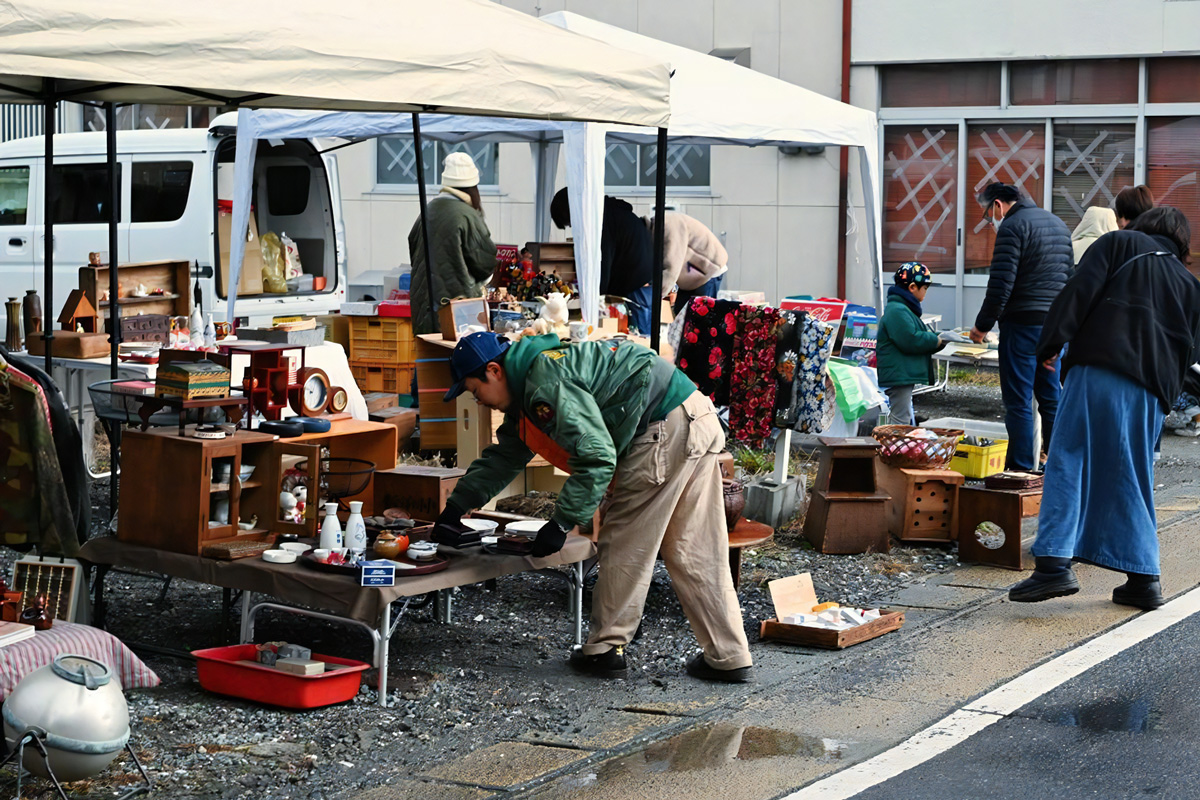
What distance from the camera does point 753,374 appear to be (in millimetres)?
8734

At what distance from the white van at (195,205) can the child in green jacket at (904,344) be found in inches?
183

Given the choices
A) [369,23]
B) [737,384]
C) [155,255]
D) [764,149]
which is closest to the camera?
[369,23]

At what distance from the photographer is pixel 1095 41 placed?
51.4 feet

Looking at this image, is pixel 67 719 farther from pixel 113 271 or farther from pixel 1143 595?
pixel 1143 595

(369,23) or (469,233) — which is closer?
(369,23)

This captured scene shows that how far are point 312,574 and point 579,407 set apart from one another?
114 centimetres

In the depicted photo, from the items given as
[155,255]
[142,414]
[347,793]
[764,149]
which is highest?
[764,149]

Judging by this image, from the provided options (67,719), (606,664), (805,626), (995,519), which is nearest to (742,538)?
(805,626)

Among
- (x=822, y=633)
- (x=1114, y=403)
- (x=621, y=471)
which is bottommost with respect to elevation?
(x=822, y=633)

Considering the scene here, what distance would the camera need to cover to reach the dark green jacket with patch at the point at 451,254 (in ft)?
35.1

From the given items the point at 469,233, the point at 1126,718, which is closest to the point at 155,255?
the point at 469,233

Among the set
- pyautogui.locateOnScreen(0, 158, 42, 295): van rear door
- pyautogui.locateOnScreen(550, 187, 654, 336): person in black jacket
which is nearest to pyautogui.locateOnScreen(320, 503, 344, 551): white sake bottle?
pyautogui.locateOnScreen(550, 187, 654, 336): person in black jacket

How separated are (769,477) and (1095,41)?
8.80 metres

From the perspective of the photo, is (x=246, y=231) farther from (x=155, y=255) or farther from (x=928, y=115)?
(x=928, y=115)
